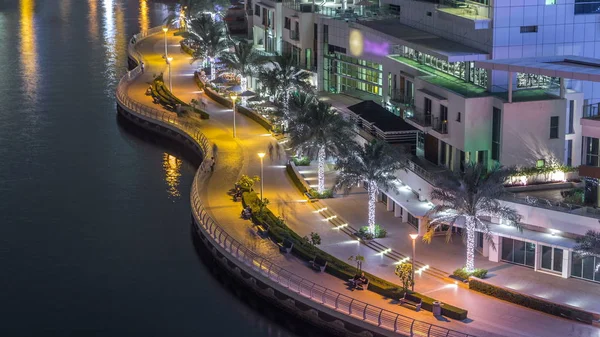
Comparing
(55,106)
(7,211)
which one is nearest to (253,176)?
(7,211)

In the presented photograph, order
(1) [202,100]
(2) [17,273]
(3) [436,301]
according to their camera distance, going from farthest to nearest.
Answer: (1) [202,100] < (2) [17,273] < (3) [436,301]

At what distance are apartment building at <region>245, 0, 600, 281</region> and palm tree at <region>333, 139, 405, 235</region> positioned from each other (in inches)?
97.8

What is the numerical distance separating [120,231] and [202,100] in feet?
122

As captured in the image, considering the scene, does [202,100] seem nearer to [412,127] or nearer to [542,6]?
[412,127]

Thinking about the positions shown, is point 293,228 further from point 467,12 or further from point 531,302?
point 467,12

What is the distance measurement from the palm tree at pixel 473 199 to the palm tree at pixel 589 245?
489 cm

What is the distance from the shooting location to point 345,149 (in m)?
83.2

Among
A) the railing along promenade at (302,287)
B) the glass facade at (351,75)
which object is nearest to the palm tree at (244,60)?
the glass facade at (351,75)

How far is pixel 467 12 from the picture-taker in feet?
287

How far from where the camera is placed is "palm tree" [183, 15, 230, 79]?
433 feet

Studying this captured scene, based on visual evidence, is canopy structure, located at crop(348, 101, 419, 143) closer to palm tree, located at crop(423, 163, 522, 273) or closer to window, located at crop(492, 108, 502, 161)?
window, located at crop(492, 108, 502, 161)

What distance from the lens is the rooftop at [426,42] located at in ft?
277

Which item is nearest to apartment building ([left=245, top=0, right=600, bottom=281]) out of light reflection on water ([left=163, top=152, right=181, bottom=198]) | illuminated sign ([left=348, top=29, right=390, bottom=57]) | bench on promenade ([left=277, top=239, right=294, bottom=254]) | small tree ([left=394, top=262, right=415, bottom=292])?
illuminated sign ([left=348, top=29, right=390, bottom=57])

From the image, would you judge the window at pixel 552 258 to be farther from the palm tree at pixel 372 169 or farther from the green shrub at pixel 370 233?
the palm tree at pixel 372 169
